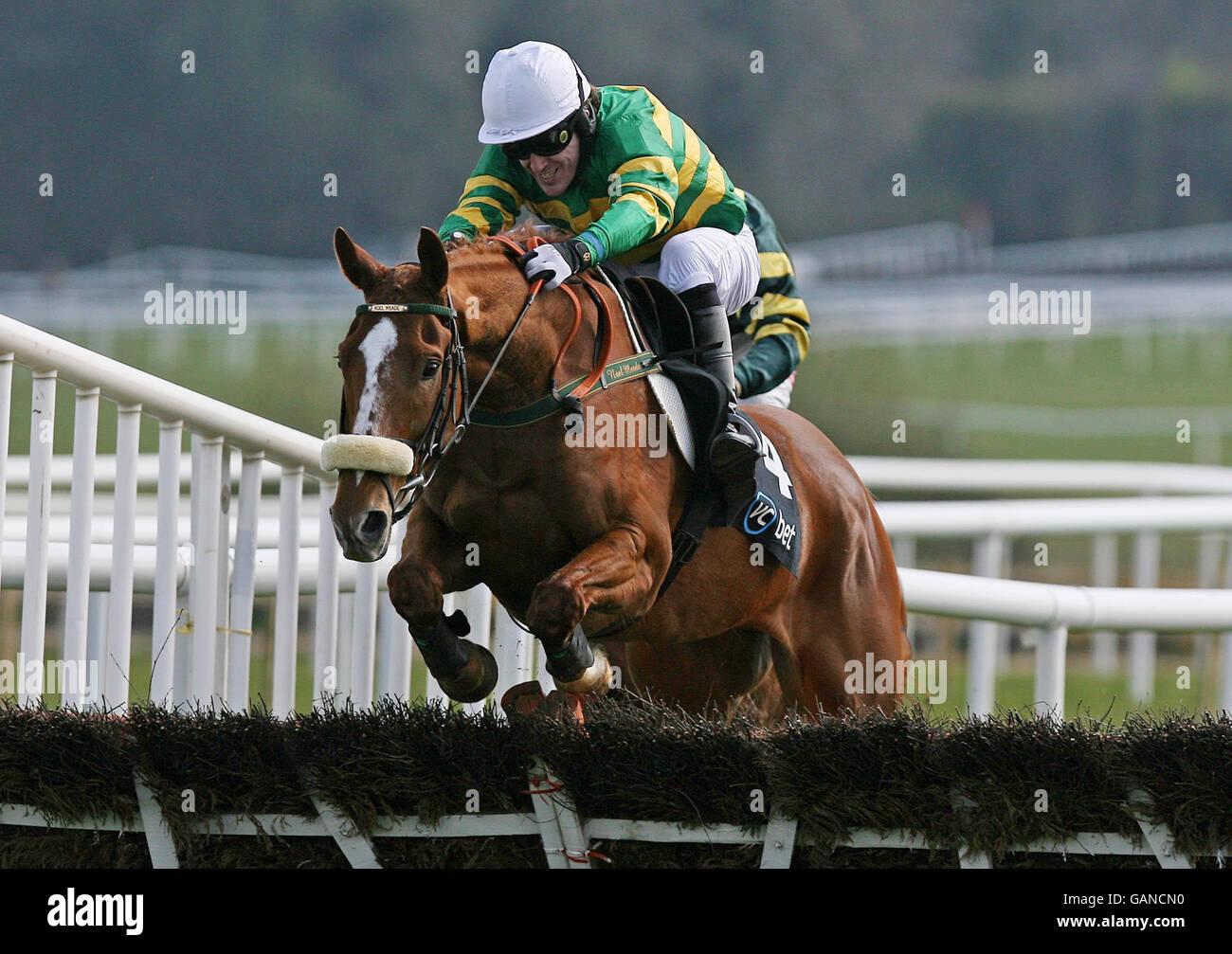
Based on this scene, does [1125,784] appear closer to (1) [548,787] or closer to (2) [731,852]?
(2) [731,852]

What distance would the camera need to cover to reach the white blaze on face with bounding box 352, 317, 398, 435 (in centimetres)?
310

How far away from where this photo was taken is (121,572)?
3.58 m

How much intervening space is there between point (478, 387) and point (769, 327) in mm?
1576

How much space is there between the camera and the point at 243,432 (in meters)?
4.04

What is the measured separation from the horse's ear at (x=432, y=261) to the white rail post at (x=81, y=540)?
0.83m

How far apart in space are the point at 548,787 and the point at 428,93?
27.5 meters

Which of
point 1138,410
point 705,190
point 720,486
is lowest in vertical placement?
point 1138,410

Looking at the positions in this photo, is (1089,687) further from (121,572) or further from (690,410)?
(121,572)

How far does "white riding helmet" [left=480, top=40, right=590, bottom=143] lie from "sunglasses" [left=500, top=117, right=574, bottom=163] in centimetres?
2

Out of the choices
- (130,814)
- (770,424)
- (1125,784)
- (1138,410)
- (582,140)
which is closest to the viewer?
(1125,784)

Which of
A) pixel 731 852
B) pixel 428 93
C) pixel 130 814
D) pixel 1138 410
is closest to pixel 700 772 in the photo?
pixel 731 852

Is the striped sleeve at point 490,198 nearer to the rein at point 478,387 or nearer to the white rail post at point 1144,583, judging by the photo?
the rein at point 478,387

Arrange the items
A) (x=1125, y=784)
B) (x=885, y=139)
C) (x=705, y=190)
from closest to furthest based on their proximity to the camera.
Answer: (x=1125, y=784) → (x=705, y=190) → (x=885, y=139)

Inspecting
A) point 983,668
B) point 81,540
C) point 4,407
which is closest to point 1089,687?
point 983,668
